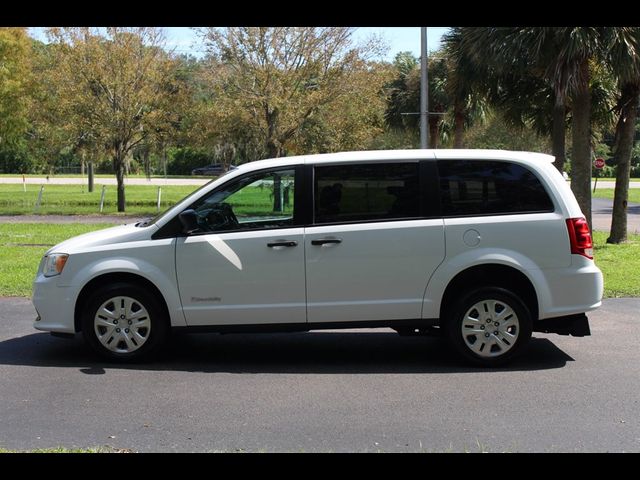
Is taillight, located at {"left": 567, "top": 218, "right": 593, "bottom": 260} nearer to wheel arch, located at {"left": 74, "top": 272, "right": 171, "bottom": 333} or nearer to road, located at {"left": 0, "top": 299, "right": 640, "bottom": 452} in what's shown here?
road, located at {"left": 0, "top": 299, "right": 640, "bottom": 452}

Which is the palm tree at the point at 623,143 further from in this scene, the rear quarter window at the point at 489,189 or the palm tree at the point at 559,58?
the rear quarter window at the point at 489,189

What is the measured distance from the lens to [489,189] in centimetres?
676

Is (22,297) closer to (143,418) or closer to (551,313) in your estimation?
(143,418)

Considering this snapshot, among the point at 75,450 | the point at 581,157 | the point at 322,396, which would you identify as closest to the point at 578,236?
the point at 322,396

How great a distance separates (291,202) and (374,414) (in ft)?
7.16

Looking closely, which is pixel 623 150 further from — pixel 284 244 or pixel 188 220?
pixel 188 220

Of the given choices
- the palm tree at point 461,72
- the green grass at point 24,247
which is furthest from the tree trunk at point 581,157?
the green grass at point 24,247

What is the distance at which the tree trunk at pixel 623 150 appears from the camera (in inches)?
627

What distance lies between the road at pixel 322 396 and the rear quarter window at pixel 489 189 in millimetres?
1389

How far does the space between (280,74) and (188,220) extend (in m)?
19.8

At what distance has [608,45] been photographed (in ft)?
43.5

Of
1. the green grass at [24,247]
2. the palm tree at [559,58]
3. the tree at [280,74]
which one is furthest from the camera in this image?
the tree at [280,74]
